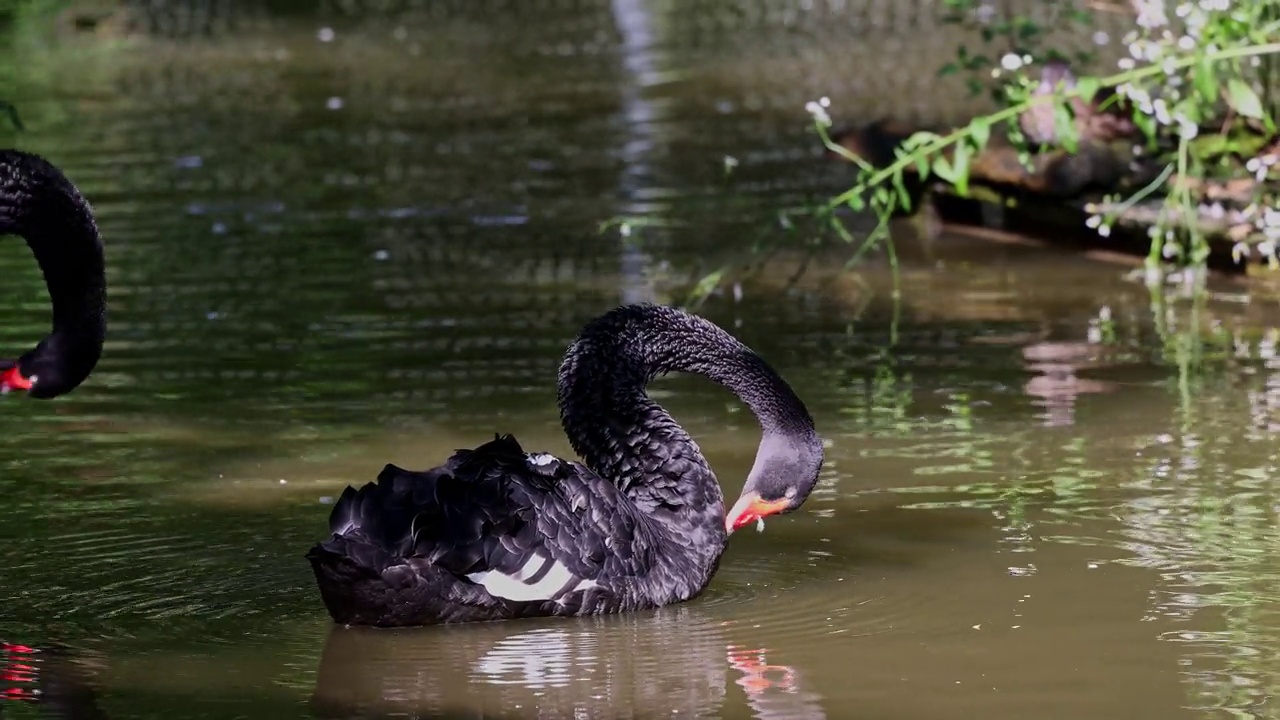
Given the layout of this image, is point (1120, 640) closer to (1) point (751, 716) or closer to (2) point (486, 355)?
(1) point (751, 716)

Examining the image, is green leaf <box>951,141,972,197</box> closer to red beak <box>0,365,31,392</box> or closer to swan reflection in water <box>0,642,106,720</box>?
swan reflection in water <box>0,642,106,720</box>

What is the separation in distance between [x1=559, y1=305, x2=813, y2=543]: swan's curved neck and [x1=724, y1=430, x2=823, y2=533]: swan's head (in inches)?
2.1

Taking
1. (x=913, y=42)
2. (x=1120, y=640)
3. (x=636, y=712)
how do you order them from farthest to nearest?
(x=913, y=42) < (x=1120, y=640) < (x=636, y=712)

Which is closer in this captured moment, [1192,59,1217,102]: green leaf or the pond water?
the pond water

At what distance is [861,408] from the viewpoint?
360 inches

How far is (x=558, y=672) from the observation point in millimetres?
6016

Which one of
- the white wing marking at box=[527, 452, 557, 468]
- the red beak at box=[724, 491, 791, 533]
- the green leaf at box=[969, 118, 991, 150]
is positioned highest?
the green leaf at box=[969, 118, 991, 150]

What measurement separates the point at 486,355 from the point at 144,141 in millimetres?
7752

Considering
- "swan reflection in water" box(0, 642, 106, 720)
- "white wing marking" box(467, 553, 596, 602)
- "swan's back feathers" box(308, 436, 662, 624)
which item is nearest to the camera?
"swan reflection in water" box(0, 642, 106, 720)

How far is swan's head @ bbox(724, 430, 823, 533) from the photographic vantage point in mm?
6758

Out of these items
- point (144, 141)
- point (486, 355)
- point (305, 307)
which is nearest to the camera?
point (486, 355)

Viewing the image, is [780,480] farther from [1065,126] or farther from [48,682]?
[1065,126]

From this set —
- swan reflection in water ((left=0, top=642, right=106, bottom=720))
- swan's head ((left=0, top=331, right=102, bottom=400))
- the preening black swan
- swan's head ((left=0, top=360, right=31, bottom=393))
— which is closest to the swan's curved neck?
the preening black swan

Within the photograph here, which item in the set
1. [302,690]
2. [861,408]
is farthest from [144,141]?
[302,690]
